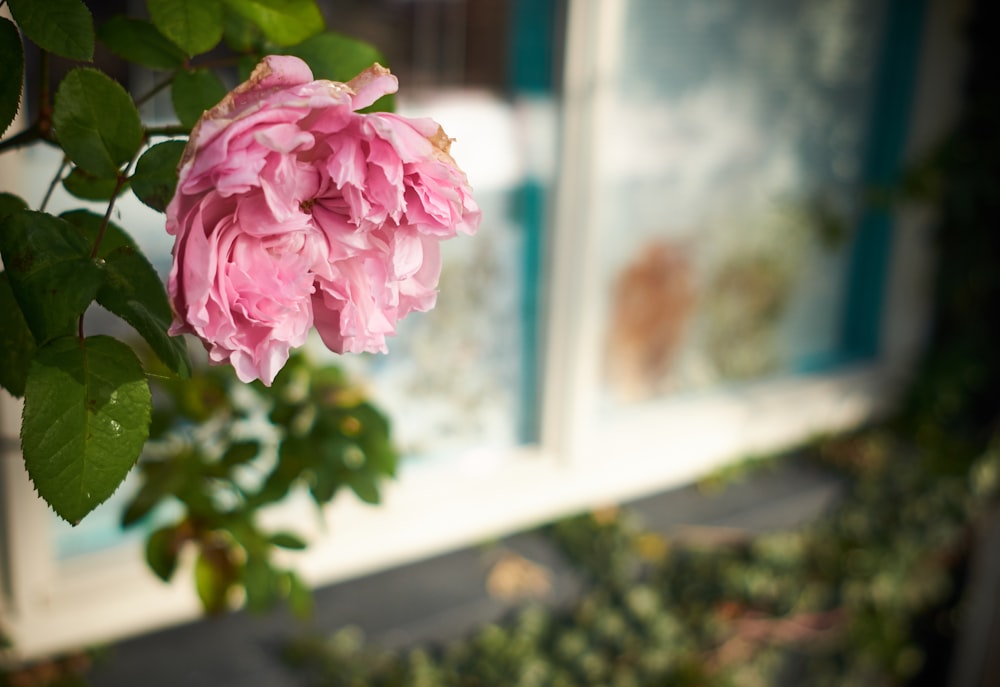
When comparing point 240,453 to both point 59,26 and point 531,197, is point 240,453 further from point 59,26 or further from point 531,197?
point 531,197

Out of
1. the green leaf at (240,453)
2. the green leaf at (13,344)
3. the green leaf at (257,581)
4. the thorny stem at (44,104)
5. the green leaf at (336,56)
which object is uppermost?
the green leaf at (336,56)

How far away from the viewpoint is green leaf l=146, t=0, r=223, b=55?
72cm

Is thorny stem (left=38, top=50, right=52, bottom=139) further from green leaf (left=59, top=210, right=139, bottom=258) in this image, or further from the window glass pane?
the window glass pane

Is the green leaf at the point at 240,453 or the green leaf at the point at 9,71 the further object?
the green leaf at the point at 240,453

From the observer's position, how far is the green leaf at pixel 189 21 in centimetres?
72

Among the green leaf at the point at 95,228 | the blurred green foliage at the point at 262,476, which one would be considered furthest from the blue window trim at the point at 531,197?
the green leaf at the point at 95,228

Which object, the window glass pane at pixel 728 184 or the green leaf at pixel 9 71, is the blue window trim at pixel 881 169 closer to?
the window glass pane at pixel 728 184

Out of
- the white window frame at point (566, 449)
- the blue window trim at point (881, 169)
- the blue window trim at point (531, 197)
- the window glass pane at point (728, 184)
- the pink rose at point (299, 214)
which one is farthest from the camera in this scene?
the blue window trim at point (881, 169)

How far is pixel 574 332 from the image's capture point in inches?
90.0

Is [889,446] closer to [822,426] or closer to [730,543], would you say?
[822,426]

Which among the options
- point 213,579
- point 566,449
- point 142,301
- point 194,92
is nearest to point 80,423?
point 142,301

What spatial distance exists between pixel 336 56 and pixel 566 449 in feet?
5.37

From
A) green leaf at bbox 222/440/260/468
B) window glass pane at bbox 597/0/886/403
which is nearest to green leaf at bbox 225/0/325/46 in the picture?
green leaf at bbox 222/440/260/468

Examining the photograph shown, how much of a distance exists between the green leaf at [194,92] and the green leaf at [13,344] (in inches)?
8.1
